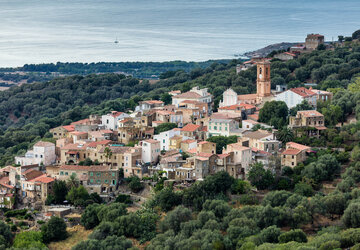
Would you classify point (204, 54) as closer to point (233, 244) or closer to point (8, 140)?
point (8, 140)

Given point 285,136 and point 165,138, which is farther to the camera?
point 165,138

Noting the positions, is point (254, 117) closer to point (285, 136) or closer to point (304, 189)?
point (285, 136)

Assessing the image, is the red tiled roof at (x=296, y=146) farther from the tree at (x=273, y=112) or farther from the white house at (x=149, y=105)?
the white house at (x=149, y=105)

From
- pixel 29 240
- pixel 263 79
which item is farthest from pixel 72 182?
pixel 263 79

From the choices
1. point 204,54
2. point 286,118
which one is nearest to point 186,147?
point 286,118

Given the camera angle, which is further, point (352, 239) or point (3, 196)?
point (3, 196)
